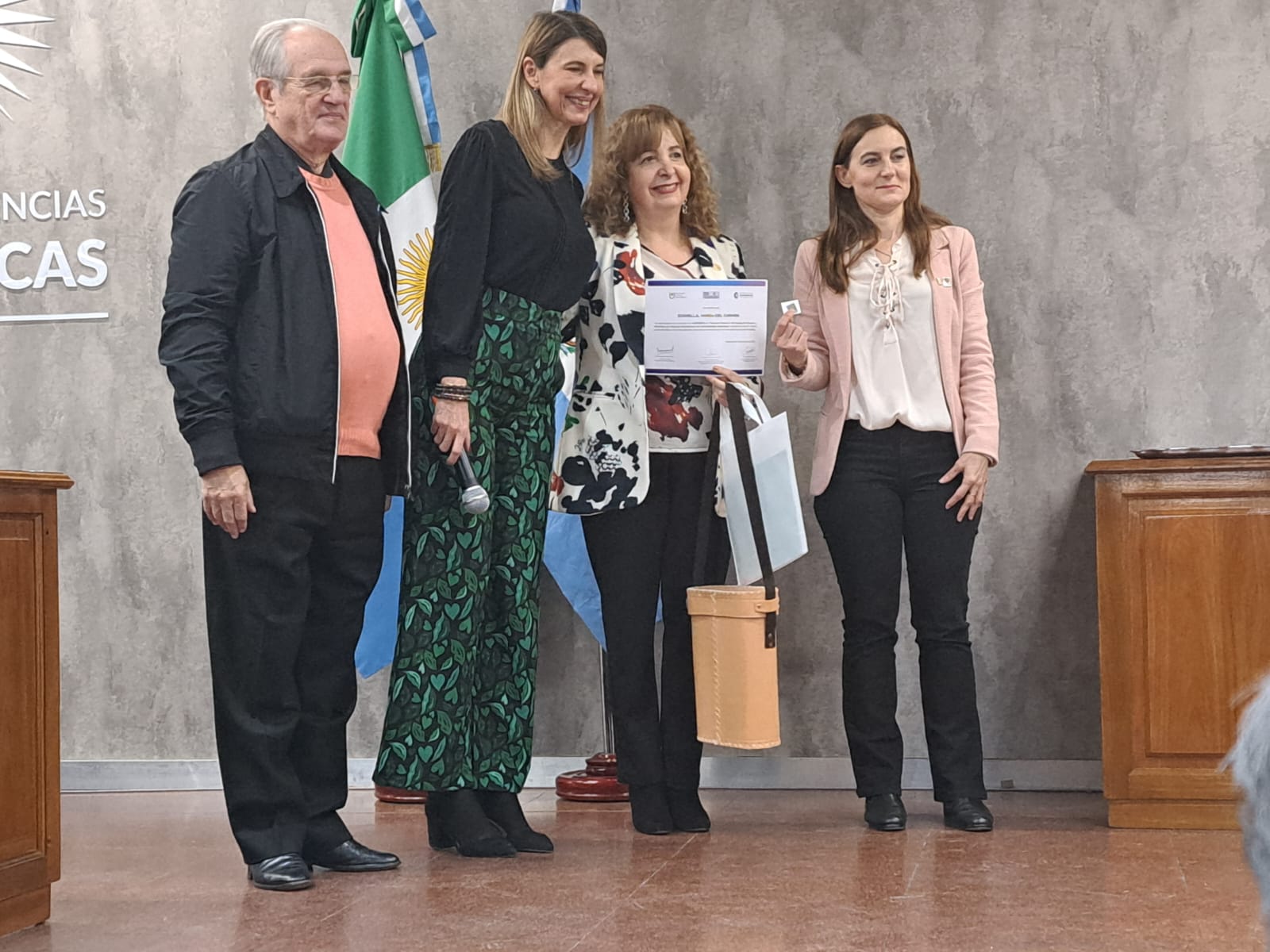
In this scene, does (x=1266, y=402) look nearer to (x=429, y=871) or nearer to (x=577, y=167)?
(x=577, y=167)

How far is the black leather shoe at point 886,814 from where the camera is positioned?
3.01 metres

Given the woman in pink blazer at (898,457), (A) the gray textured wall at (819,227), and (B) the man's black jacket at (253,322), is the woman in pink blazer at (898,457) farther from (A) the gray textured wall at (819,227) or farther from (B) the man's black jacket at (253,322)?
(B) the man's black jacket at (253,322)

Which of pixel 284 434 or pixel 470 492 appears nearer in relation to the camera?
pixel 284 434

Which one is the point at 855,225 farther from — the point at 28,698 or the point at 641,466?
the point at 28,698

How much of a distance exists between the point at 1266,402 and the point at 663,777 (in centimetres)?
179

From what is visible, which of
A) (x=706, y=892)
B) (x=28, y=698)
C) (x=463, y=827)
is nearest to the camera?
(x=28, y=698)

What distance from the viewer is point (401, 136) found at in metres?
3.63

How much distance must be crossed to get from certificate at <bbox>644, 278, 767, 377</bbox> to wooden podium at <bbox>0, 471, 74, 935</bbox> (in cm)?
121

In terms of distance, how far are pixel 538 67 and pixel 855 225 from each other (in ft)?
2.72

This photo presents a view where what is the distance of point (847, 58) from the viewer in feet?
12.2

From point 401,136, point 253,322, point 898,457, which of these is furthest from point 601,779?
point 401,136

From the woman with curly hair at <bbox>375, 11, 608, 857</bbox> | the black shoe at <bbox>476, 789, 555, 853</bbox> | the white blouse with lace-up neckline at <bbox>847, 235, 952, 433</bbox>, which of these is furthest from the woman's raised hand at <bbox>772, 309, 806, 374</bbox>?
the black shoe at <bbox>476, 789, 555, 853</bbox>

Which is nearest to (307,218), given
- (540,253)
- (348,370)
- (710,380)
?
(348,370)

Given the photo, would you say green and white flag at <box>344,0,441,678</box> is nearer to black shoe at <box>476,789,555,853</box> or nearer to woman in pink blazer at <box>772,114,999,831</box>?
black shoe at <box>476,789,555,853</box>
